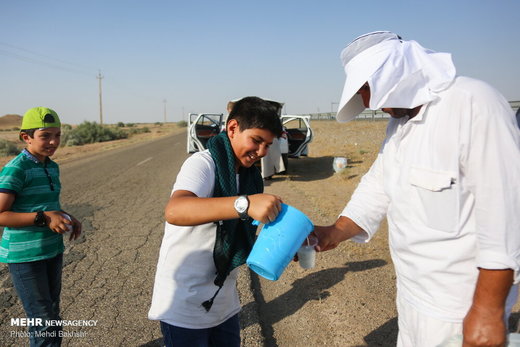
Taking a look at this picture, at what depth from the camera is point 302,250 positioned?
1874mm

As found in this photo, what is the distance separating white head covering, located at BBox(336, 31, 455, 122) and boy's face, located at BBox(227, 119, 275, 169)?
1.42 feet

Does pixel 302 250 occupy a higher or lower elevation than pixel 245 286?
higher

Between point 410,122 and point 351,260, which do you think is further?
point 351,260

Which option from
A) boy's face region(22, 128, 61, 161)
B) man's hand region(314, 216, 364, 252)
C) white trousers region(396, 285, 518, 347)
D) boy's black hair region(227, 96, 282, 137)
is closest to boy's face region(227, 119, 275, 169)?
boy's black hair region(227, 96, 282, 137)

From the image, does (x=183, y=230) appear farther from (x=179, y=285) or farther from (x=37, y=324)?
(x=37, y=324)

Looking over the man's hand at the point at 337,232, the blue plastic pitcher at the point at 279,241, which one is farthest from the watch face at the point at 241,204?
the man's hand at the point at 337,232

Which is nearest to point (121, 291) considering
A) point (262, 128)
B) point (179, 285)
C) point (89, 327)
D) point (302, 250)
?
point (89, 327)

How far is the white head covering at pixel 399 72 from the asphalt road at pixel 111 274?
2.21m

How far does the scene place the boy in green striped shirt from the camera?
2.37 meters

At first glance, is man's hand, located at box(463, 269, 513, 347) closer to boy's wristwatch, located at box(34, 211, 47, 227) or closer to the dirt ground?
the dirt ground

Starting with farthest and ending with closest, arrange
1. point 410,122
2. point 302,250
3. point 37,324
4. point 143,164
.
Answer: point 143,164, point 37,324, point 302,250, point 410,122

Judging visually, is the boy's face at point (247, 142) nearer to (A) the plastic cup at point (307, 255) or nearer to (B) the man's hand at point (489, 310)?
(A) the plastic cup at point (307, 255)

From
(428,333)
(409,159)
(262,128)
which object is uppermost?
(262,128)

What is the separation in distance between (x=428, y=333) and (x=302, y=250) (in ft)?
2.16
